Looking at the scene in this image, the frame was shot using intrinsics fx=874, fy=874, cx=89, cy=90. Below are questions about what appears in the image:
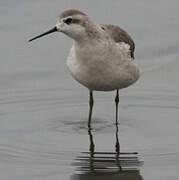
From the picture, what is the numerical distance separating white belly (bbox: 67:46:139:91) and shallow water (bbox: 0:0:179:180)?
2.93 feet

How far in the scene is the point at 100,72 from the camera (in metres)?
13.9

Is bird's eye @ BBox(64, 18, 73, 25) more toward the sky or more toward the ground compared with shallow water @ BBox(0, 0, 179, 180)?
more toward the sky

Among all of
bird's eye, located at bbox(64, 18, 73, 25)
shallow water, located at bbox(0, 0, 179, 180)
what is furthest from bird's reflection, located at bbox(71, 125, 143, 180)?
bird's eye, located at bbox(64, 18, 73, 25)

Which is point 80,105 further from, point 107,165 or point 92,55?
point 107,165

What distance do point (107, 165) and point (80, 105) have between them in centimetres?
309

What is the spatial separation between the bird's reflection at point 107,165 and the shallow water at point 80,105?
1 cm

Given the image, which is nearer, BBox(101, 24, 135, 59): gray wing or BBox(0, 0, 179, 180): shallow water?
BBox(0, 0, 179, 180): shallow water

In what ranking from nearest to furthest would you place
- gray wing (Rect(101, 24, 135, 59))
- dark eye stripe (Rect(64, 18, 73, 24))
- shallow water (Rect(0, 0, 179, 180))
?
shallow water (Rect(0, 0, 179, 180))
dark eye stripe (Rect(64, 18, 73, 24))
gray wing (Rect(101, 24, 135, 59))

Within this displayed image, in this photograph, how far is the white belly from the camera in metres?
13.9

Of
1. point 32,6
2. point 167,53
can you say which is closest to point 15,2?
point 32,6

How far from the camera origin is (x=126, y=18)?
2020 centimetres

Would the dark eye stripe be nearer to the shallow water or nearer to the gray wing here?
the gray wing

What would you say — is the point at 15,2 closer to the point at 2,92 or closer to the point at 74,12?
the point at 2,92

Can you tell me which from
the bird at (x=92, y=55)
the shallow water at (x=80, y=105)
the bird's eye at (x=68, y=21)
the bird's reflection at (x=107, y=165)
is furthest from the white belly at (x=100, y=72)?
the bird's reflection at (x=107, y=165)
